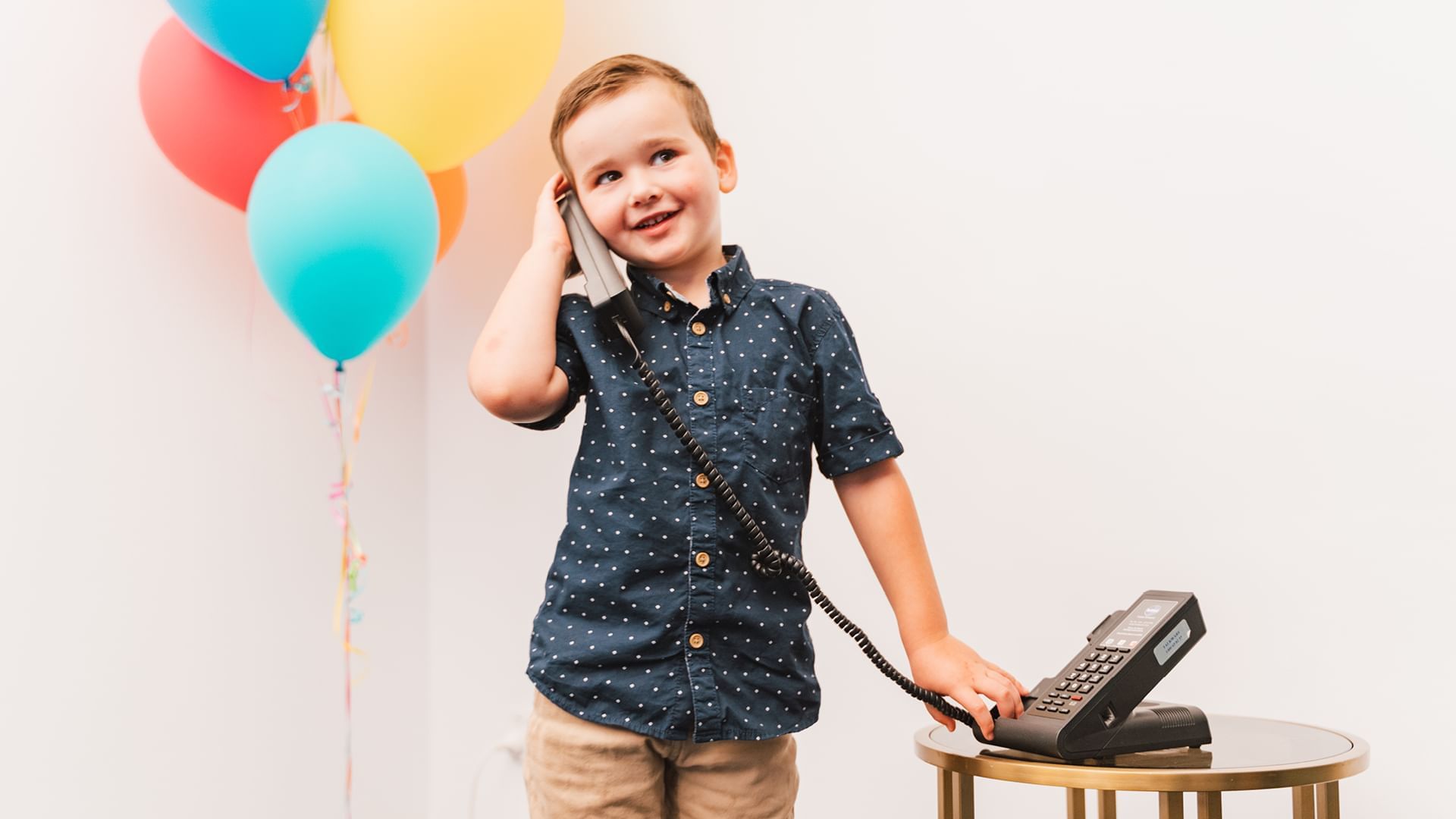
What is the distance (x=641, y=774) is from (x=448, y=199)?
3.16 ft

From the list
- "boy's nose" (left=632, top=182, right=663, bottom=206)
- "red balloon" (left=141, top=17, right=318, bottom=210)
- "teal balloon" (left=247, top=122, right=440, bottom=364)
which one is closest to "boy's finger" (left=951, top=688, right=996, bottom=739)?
"boy's nose" (left=632, top=182, right=663, bottom=206)

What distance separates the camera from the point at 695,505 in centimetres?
101

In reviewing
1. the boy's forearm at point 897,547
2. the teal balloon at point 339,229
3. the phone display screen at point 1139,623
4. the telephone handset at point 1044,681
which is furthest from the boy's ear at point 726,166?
the phone display screen at point 1139,623

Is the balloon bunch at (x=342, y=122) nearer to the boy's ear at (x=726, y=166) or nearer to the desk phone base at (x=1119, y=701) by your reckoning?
the boy's ear at (x=726, y=166)

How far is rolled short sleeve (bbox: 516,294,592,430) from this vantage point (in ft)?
3.50

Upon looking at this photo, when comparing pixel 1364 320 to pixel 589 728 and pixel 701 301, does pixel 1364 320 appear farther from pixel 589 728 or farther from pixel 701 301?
pixel 589 728

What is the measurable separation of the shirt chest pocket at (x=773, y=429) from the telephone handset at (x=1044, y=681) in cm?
5

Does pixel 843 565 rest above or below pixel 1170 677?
above

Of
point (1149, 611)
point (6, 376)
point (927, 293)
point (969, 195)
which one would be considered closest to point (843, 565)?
point (927, 293)

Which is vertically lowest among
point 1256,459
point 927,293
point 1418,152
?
point 1256,459

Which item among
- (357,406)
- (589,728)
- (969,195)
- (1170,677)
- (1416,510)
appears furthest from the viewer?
(357,406)

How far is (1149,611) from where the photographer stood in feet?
3.36

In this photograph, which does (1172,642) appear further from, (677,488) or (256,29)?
(256,29)

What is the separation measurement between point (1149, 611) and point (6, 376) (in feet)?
4.11
